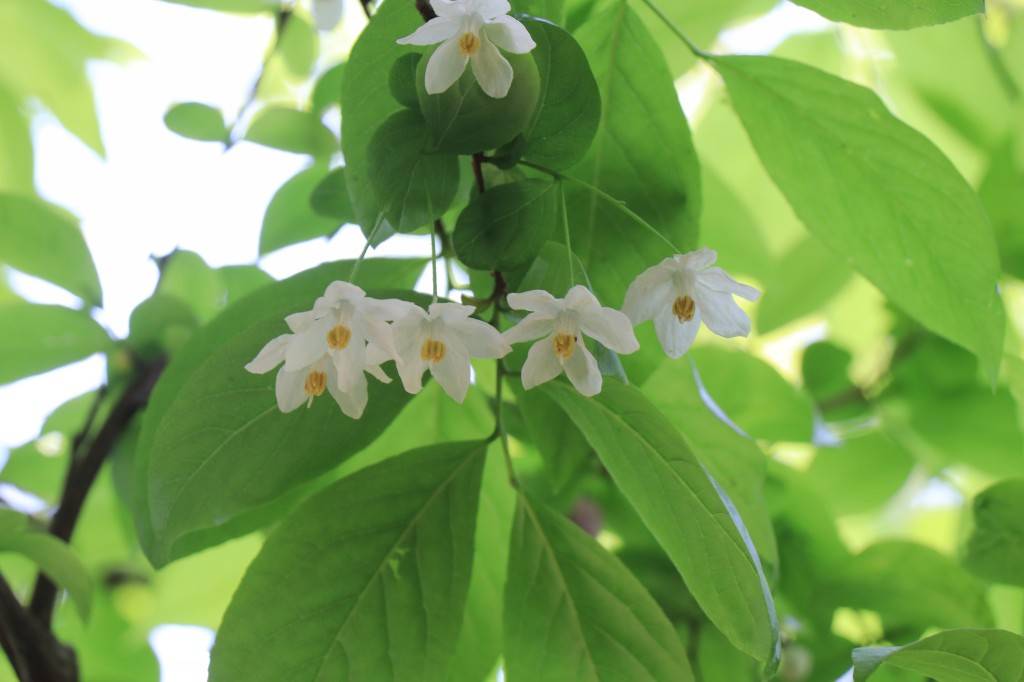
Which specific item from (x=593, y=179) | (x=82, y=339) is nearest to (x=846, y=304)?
(x=593, y=179)

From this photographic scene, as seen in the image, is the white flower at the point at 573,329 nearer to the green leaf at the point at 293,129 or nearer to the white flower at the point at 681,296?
the white flower at the point at 681,296

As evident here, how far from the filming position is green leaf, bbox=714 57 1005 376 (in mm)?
566

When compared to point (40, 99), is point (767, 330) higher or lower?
lower

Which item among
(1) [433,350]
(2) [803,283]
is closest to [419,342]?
(1) [433,350]

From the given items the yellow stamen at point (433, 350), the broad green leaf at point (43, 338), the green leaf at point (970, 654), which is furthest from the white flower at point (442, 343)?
the broad green leaf at point (43, 338)

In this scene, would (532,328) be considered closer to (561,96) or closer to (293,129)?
(561,96)

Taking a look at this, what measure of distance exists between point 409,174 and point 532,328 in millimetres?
88

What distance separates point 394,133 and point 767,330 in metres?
0.62

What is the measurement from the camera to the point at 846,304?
1162mm

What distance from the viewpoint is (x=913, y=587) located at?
735mm

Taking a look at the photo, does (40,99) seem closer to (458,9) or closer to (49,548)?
(49,548)

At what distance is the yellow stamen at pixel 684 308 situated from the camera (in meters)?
0.50

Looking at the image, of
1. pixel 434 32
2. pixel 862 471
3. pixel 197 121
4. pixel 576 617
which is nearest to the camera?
pixel 434 32

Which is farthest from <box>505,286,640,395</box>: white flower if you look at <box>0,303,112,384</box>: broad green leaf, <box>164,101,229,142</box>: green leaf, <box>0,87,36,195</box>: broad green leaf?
<box>0,87,36,195</box>: broad green leaf
